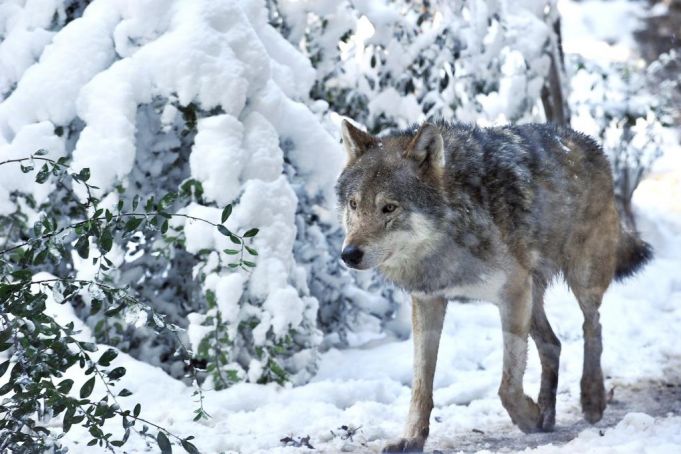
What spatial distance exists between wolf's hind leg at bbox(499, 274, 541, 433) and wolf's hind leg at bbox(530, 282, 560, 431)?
148 mm

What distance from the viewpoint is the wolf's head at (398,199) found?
3.48m

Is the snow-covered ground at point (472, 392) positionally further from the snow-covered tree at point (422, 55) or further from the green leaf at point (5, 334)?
the snow-covered tree at point (422, 55)

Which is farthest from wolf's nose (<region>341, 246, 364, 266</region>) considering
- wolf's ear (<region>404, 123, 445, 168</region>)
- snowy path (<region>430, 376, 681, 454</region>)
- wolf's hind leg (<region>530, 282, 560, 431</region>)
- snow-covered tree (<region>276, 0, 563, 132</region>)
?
snow-covered tree (<region>276, 0, 563, 132</region>)

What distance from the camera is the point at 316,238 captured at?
5438mm

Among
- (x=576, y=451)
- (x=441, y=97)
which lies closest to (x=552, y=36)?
(x=441, y=97)

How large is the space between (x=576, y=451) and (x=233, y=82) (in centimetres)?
260

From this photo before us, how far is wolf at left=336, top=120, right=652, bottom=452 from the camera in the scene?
358cm

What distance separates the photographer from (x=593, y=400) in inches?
167

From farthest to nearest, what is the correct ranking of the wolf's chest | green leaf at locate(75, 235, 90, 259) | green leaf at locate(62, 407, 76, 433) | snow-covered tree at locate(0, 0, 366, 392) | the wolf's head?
snow-covered tree at locate(0, 0, 366, 392)
the wolf's chest
the wolf's head
green leaf at locate(75, 235, 90, 259)
green leaf at locate(62, 407, 76, 433)

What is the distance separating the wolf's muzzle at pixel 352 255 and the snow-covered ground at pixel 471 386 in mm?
871

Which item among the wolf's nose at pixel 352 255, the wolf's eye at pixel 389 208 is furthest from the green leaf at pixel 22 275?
the wolf's eye at pixel 389 208

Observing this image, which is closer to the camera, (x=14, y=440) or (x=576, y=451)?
(x=14, y=440)

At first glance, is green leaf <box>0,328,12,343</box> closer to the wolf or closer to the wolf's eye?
the wolf

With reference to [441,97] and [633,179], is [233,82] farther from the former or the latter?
[633,179]
